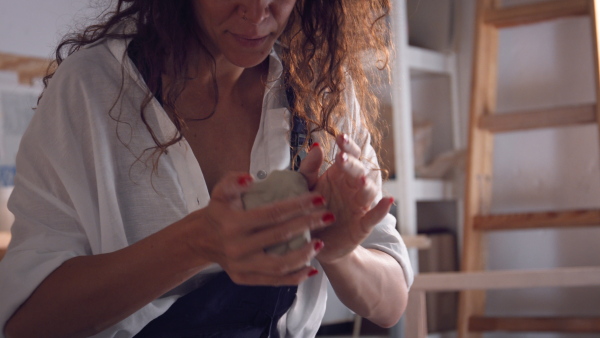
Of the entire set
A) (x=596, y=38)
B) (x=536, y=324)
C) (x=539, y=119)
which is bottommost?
(x=536, y=324)

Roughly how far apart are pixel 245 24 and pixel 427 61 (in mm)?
1508

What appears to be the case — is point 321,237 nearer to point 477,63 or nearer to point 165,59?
point 165,59

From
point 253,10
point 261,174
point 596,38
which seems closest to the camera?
point 253,10

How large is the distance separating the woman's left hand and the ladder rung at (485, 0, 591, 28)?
4.53 feet

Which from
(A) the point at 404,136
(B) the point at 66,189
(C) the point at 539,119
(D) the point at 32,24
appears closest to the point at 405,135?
(A) the point at 404,136

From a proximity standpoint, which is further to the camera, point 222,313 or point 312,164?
point 222,313

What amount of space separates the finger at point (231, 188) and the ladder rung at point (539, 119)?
1.45 m

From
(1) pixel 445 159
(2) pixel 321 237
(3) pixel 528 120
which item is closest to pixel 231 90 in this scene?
(2) pixel 321 237

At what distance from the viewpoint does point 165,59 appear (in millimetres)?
958

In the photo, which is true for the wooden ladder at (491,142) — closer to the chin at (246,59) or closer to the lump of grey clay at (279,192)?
the chin at (246,59)

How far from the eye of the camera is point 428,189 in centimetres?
221

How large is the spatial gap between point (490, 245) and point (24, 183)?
1.69 m

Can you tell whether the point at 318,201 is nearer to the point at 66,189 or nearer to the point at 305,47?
the point at 66,189

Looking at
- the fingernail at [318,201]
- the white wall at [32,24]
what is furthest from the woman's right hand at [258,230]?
the white wall at [32,24]
